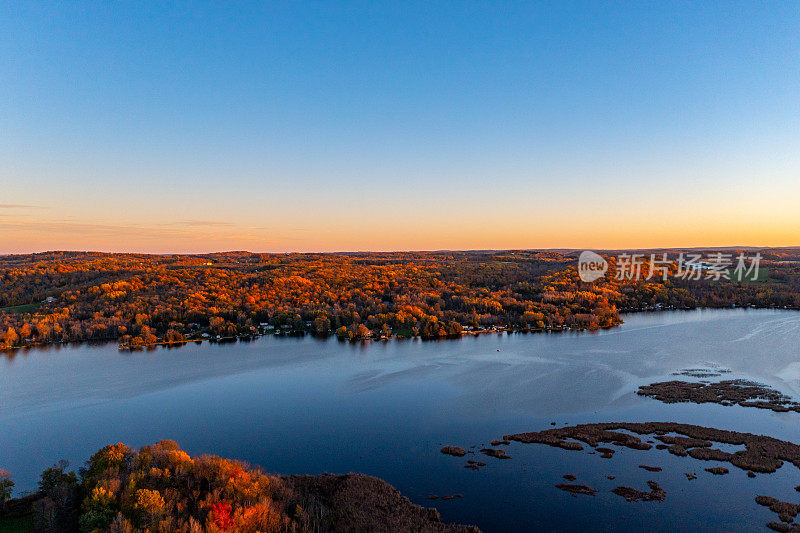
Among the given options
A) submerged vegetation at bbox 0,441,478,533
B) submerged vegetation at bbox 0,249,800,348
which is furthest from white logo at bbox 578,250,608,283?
submerged vegetation at bbox 0,441,478,533

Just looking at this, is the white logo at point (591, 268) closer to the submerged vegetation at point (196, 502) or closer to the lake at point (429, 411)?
the lake at point (429, 411)

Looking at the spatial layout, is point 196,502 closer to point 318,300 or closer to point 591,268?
point 318,300

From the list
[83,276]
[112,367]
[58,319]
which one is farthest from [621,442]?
A: [83,276]

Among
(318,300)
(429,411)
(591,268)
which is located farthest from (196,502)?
(591,268)

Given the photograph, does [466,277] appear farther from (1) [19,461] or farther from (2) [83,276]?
(1) [19,461]

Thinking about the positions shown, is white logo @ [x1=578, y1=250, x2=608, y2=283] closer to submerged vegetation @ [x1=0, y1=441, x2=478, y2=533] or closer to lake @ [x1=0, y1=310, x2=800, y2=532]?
lake @ [x1=0, y1=310, x2=800, y2=532]

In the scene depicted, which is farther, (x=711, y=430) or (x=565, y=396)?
(x=565, y=396)
